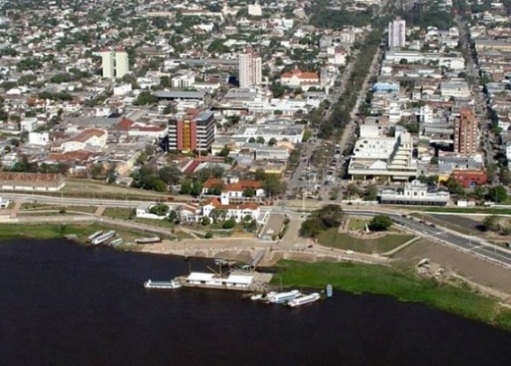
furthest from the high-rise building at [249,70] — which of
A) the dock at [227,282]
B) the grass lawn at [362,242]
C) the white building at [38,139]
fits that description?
the dock at [227,282]

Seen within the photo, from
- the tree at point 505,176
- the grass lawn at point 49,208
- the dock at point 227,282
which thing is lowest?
the dock at point 227,282

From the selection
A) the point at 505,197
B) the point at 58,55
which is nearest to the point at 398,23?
the point at 58,55

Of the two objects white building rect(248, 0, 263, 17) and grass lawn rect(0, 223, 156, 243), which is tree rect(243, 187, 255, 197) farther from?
white building rect(248, 0, 263, 17)

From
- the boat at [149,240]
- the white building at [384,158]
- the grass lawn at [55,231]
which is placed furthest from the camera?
the white building at [384,158]

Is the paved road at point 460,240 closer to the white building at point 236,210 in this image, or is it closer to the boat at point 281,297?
the white building at point 236,210

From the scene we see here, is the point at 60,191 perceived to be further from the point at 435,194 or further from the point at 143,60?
the point at 143,60

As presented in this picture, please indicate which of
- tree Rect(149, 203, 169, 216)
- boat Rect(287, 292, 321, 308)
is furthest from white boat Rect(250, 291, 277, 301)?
tree Rect(149, 203, 169, 216)
